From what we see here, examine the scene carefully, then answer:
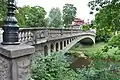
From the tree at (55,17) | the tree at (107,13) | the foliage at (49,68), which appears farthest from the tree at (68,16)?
the tree at (107,13)

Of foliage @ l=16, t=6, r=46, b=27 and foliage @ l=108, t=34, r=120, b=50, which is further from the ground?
foliage @ l=16, t=6, r=46, b=27

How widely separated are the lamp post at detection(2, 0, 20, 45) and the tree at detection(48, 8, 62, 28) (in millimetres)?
49304

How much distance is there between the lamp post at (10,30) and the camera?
7.24 feet

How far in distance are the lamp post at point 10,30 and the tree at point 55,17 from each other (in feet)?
162

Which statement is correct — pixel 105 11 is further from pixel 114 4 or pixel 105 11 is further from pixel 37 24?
pixel 37 24

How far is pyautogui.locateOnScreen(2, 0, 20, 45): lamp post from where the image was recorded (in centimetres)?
221

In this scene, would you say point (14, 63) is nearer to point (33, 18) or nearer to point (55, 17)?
point (33, 18)

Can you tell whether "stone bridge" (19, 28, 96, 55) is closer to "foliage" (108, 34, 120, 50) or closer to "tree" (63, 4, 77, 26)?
"foliage" (108, 34, 120, 50)

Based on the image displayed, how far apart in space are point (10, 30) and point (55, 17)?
5556 cm

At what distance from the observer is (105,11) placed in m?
4.15

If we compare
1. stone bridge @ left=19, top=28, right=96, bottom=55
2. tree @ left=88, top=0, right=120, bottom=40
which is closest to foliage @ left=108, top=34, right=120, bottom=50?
tree @ left=88, top=0, right=120, bottom=40

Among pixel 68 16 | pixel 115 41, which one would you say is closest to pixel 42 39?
pixel 115 41

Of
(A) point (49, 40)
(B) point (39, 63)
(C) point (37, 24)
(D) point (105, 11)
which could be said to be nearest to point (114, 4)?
(D) point (105, 11)

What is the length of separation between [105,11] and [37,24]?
3825 cm
